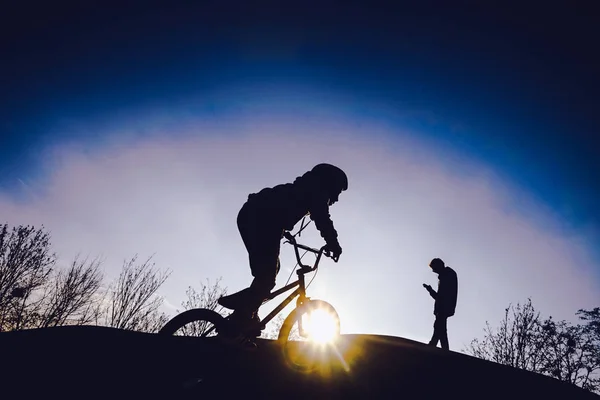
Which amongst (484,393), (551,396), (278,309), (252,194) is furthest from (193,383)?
(551,396)

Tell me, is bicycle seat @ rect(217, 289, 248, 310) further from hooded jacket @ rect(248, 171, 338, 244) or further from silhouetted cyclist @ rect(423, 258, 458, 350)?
silhouetted cyclist @ rect(423, 258, 458, 350)

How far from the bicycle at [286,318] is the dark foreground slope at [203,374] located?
197 millimetres

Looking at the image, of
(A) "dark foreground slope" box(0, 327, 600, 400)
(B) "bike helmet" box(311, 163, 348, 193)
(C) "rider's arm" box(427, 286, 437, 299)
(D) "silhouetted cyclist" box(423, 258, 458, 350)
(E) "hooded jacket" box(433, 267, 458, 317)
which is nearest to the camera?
(A) "dark foreground slope" box(0, 327, 600, 400)

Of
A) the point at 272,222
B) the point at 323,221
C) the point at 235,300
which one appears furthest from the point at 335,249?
the point at 235,300

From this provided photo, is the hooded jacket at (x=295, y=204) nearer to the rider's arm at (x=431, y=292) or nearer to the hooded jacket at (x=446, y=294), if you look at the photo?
the hooded jacket at (x=446, y=294)

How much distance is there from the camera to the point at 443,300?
7566 mm

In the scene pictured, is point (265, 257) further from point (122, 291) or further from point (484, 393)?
point (122, 291)

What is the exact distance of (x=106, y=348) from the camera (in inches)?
108

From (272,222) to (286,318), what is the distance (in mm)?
1256

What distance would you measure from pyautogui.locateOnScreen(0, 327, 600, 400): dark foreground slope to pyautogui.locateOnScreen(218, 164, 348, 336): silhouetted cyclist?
61 centimetres

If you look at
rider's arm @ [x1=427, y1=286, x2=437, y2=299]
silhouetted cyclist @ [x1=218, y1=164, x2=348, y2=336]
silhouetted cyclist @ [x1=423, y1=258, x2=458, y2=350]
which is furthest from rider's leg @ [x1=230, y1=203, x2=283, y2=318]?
rider's arm @ [x1=427, y1=286, x2=437, y2=299]

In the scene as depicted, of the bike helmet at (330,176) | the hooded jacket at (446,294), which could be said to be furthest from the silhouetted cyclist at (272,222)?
the hooded jacket at (446,294)

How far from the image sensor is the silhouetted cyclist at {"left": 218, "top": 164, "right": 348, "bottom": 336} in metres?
3.56

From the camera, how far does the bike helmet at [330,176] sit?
166 inches
